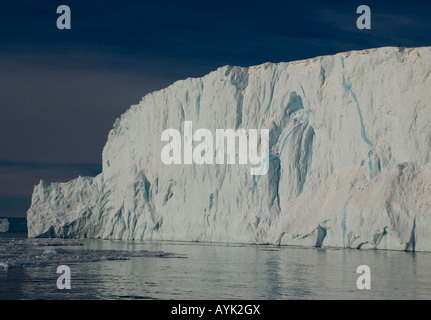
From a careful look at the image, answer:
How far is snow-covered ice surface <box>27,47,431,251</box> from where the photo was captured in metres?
31.9

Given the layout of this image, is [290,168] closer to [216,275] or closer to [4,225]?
[216,275]

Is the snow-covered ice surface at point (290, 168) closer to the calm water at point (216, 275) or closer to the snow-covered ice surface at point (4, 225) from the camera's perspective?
the calm water at point (216, 275)

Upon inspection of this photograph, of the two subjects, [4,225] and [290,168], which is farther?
[4,225]

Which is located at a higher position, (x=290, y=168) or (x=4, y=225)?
(x=290, y=168)

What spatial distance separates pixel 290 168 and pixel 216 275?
18.2 metres

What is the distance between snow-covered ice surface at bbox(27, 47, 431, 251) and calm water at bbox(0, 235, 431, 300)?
12.6ft

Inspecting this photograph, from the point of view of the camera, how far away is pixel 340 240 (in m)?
33.2

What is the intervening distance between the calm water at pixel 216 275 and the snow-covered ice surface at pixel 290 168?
12.6 ft

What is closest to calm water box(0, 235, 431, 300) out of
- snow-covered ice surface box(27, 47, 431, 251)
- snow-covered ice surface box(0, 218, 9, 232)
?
snow-covered ice surface box(27, 47, 431, 251)

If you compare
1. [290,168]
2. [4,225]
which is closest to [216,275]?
[290,168]

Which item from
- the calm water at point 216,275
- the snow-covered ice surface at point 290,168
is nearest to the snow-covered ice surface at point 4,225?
the snow-covered ice surface at point 290,168

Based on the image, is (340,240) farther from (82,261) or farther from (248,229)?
(82,261)

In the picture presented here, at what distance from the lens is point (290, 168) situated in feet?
125

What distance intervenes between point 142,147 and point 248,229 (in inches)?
526
